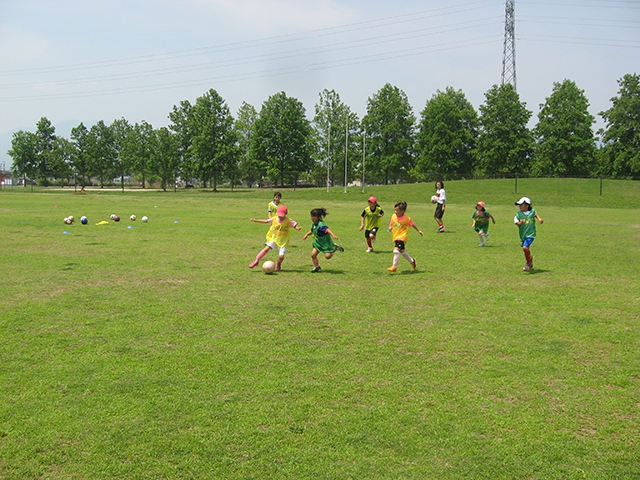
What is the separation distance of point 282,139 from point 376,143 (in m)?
14.2

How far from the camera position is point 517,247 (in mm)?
17156

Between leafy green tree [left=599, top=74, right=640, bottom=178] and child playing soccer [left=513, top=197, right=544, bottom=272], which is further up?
leafy green tree [left=599, top=74, right=640, bottom=178]

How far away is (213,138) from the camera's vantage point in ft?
247

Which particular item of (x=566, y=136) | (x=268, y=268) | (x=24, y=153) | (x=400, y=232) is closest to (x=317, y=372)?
(x=268, y=268)

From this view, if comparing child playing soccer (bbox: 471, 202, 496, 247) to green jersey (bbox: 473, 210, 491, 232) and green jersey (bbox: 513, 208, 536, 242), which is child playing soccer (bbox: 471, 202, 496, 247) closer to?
green jersey (bbox: 473, 210, 491, 232)

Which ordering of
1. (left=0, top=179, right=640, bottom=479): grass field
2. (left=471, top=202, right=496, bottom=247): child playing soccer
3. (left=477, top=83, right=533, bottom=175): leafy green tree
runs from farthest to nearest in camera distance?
(left=477, top=83, right=533, bottom=175): leafy green tree
(left=471, top=202, right=496, bottom=247): child playing soccer
(left=0, top=179, right=640, bottom=479): grass field

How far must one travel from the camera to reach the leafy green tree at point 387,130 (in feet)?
271

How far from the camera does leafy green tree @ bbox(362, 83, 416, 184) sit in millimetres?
82500

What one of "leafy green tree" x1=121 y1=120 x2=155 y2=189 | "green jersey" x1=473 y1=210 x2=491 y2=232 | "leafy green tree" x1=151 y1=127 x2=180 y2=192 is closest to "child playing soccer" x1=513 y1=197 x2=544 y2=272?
"green jersey" x1=473 y1=210 x2=491 y2=232

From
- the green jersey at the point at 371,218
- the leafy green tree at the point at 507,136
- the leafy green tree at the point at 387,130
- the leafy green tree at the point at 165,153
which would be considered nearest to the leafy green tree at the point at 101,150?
the leafy green tree at the point at 165,153

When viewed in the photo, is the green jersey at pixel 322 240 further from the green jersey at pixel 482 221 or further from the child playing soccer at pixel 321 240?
the green jersey at pixel 482 221

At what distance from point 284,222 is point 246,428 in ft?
26.3

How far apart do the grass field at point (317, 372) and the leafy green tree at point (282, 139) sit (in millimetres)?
71597

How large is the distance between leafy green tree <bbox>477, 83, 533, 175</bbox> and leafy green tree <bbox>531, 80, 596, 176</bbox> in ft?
8.84
